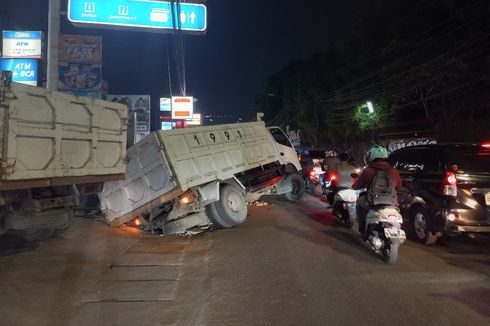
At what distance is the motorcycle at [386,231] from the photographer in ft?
24.1

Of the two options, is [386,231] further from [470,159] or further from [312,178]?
[312,178]

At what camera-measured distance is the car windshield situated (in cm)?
832

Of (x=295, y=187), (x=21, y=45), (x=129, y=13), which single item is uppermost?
(x=21, y=45)

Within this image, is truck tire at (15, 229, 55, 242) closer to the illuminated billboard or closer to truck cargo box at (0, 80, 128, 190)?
truck cargo box at (0, 80, 128, 190)

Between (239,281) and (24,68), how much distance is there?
20485mm

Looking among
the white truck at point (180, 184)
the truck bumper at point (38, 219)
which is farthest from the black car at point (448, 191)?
the truck bumper at point (38, 219)

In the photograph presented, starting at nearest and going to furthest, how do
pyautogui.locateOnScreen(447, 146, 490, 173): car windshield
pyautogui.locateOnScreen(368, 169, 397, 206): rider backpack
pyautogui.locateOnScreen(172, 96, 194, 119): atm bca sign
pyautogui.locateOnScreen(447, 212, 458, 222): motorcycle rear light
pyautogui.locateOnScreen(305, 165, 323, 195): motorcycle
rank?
pyautogui.locateOnScreen(368, 169, 397, 206): rider backpack
pyautogui.locateOnScreen(447, 212, 458, 222): motorcycle rear light
pyautogui.locateOnScreen(447, 146, 490, 173): car windshield
pyautogui.locateOnScreen(305, 165, 323, 195): motorcycle
pyautogui.locateOnScreen(172, 96, 194, 119): atm bca sign

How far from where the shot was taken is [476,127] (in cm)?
1867

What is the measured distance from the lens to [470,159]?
8.45m

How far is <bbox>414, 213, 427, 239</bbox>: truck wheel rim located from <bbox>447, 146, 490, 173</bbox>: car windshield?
1183 mm

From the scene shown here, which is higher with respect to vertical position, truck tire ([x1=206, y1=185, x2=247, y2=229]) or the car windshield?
the car windshield

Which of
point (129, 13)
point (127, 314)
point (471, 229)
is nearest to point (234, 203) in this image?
point (471, 229)

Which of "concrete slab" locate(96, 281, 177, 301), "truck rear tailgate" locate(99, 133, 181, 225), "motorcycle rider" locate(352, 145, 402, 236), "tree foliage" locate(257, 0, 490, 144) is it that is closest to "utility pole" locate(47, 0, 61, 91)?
"truck rear tailgate" locate(99, 133, 181, 225)

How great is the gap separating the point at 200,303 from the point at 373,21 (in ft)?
99.5
